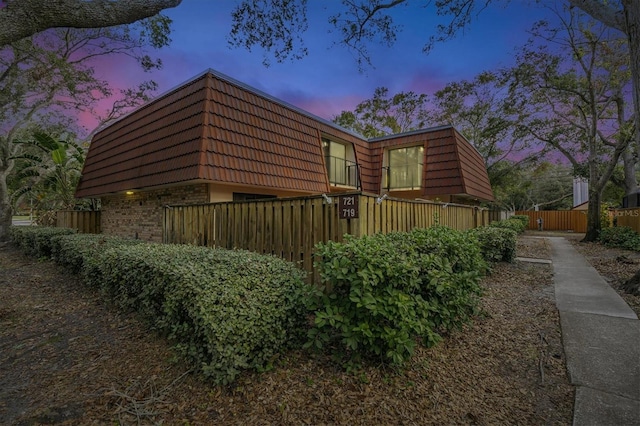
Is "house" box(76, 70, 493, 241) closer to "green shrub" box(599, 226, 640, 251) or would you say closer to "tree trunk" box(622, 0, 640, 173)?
"green shrub" box(599, 226, 640, 251)

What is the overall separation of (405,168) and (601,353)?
12156mm

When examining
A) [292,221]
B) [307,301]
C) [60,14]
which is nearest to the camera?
[307,301]

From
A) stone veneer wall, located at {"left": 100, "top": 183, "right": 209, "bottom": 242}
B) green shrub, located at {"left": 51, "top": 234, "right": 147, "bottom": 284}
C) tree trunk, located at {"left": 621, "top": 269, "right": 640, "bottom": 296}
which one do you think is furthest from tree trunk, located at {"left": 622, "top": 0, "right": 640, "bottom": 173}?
green shrub, located at {"left": 51, "top": 234, "right": 147, "bottom": 284}

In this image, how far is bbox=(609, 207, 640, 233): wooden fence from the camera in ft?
42.0

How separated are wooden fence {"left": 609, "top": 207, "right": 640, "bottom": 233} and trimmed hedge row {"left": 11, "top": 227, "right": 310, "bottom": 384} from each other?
1641 cm

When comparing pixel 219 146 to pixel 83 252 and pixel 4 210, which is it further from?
pixel 4 210

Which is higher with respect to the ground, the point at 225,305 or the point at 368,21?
the point at 368,21

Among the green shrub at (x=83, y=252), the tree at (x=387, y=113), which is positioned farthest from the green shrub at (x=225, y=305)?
the tree at (x=387, y=113)

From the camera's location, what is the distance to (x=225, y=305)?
108 inches

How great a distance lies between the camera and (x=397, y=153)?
1502cm

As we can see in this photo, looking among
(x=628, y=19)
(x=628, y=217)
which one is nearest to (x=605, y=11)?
(x=628, y=19)

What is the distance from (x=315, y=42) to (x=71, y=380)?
273 inches

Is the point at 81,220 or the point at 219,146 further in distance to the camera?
the point at 81,220

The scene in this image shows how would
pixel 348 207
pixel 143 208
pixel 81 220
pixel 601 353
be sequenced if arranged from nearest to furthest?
pixel 601 353
pixel 348 207
pixel 143 208
pixel 81 220
